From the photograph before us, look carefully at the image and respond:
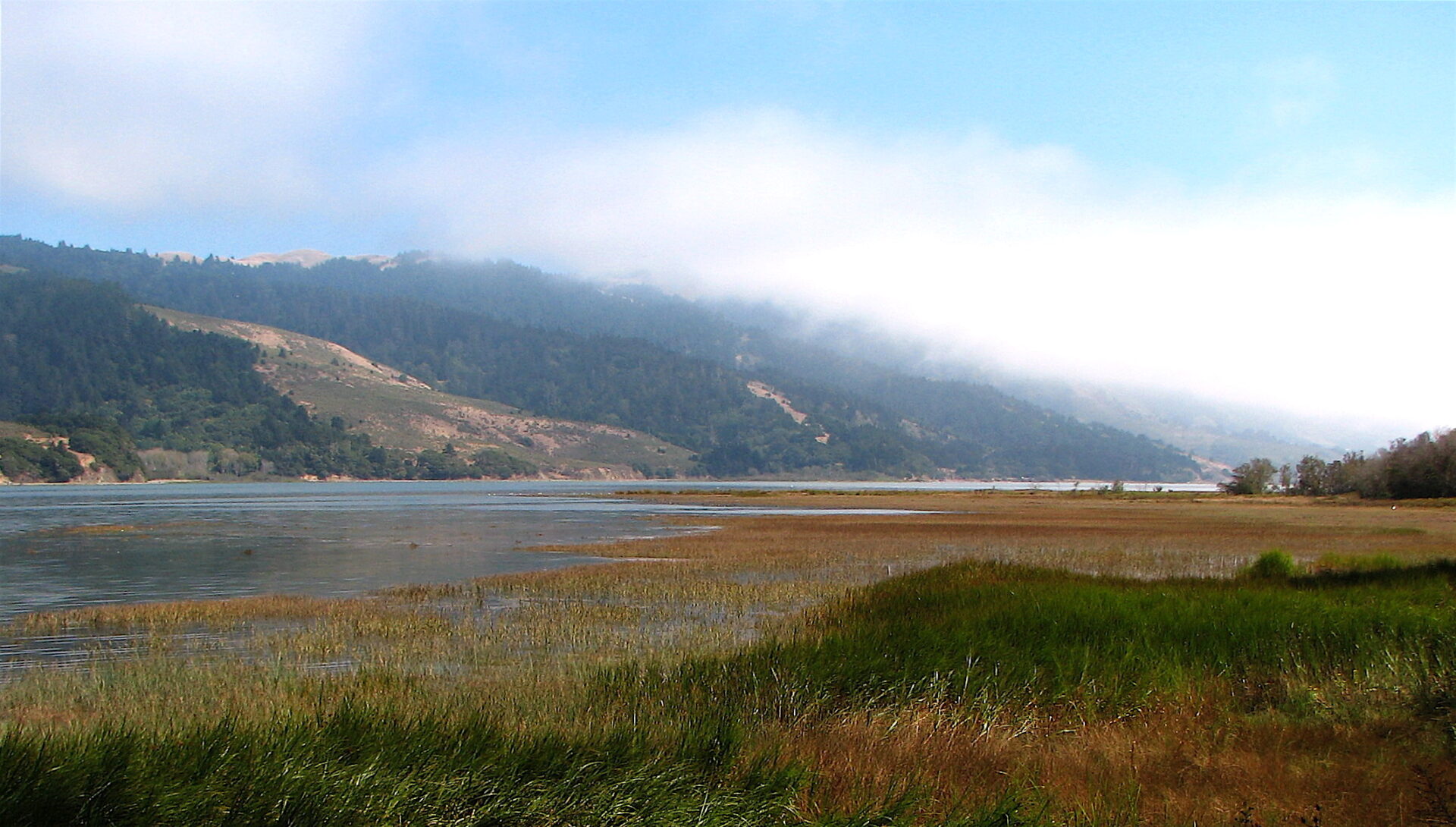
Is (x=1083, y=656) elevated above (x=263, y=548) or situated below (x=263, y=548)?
above

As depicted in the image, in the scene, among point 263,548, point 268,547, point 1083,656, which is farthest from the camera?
point 268,547

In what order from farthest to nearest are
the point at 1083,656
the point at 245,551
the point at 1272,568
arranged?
the point at 245,551 → the point at 1272,568 → the point at 1083,656

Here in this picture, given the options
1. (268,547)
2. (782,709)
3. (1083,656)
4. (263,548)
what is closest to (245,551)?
(263,548)

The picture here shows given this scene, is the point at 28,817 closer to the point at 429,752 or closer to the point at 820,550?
the point at 429,752

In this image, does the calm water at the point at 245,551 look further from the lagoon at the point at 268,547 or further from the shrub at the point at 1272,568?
the shrub at the point at 1272,568

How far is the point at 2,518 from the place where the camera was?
69.0 metres

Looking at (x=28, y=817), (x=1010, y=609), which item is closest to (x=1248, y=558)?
(x=1010, y=609)

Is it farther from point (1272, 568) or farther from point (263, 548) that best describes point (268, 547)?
point (1272, 568)

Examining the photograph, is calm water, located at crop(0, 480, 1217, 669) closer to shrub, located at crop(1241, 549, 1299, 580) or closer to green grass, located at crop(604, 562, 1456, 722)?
green grass, located at crop(604, 562, 1456, 722)

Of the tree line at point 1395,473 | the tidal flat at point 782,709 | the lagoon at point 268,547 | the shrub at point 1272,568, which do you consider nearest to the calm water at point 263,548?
the lagoon at point 268,547

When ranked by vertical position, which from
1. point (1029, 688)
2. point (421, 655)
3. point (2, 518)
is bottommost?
point (2, 518)

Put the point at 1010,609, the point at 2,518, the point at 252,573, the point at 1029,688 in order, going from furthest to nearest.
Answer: the point at 2,518, the point at 252,573, the point at 1010,609, the point at 1029,688

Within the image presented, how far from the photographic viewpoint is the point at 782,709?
11.7 meters

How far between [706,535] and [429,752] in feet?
152
